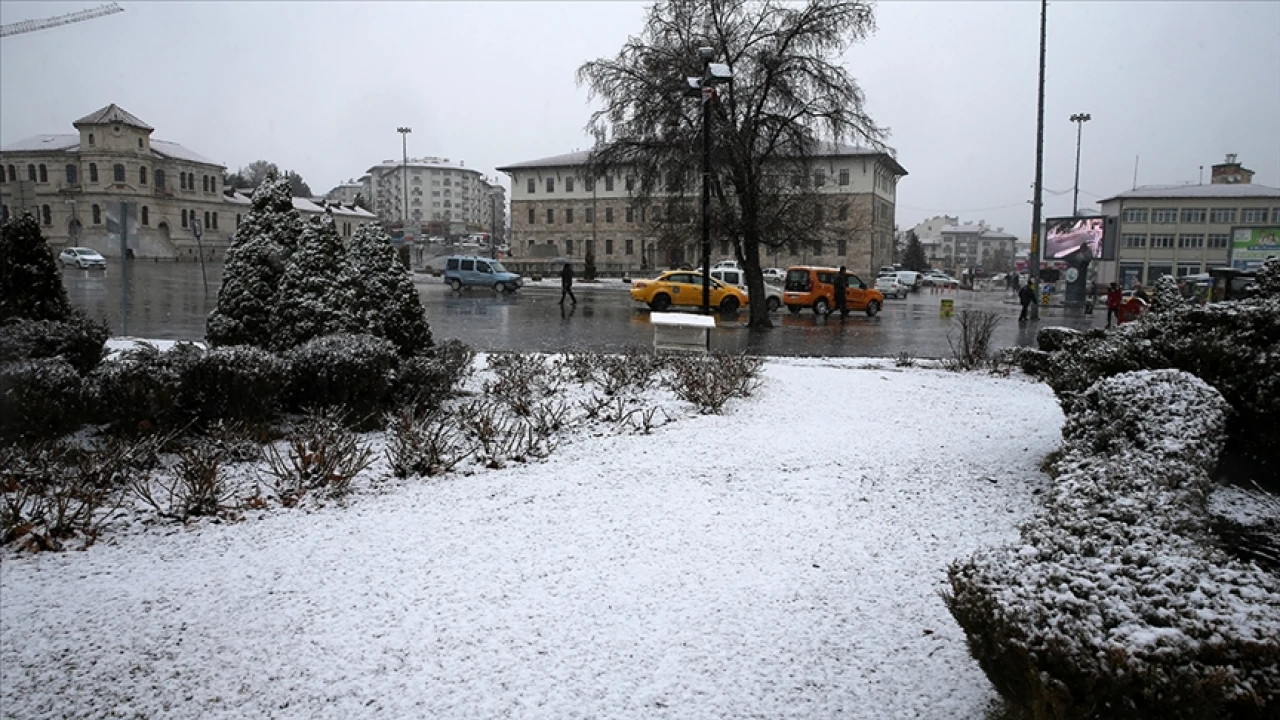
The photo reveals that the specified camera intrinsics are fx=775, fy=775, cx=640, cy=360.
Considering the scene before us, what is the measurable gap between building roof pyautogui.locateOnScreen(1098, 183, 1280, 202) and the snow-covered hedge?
54.1 metres

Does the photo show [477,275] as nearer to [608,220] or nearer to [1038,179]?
[1038,179]

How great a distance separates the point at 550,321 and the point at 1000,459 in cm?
1842

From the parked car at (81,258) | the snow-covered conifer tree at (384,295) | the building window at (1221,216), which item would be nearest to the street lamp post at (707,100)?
the snow-covered conifer tree at (384,295)

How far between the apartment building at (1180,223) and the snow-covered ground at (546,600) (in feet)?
174

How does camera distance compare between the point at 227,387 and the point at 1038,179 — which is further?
the point at 1038,179

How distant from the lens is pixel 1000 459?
660 centimetres

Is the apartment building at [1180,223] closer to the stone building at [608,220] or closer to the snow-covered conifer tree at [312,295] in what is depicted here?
the stone building at [608,220]

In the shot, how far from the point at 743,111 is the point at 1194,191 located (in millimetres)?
46243

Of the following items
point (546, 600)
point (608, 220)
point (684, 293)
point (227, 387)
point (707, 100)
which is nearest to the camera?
point (546, 600)

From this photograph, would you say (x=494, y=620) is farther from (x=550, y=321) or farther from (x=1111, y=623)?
(x=550, y=321)

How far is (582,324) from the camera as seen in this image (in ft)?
75.7

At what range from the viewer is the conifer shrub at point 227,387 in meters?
6.73

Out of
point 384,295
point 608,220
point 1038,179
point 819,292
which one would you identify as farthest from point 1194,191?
point 384,295

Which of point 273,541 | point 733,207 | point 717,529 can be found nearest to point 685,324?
point 717,529
